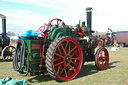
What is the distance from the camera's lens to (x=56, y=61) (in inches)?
187

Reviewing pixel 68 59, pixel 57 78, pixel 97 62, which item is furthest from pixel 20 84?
pixel 97 62

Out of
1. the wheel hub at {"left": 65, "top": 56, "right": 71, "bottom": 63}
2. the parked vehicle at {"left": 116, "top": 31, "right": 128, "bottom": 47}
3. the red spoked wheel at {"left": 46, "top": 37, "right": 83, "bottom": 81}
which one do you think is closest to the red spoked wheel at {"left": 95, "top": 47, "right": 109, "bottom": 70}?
the red spoked wheel at {"left": 46, "top": 37, "right": 83, "bottom": 81}

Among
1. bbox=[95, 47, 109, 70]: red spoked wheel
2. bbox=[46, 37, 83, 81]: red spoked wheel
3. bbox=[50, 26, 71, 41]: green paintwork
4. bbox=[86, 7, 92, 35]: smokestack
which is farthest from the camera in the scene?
bbox=[86, 7, 92, 35]: smokestack

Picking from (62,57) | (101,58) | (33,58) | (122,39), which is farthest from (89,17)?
(122,39)

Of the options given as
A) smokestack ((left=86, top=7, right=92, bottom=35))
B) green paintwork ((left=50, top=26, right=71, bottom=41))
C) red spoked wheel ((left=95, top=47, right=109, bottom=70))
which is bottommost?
red spoked wheel ((left=95, top=47, right=109, bottom=70))

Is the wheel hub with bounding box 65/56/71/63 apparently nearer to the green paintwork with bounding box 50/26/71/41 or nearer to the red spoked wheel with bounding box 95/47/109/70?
the green paintwork with bounding box 50/26/71/41

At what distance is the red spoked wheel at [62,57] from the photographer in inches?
165

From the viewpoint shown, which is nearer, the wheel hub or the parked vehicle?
the wheel hub

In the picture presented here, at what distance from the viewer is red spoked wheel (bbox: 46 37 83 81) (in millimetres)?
4200

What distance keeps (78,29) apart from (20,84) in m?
3.54

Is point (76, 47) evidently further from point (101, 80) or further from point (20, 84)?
point (20, 84)

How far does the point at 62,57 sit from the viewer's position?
459 cm

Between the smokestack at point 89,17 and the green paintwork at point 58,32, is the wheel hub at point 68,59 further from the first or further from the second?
the smokestack at point 89,17

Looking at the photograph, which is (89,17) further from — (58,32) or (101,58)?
(58,32)
